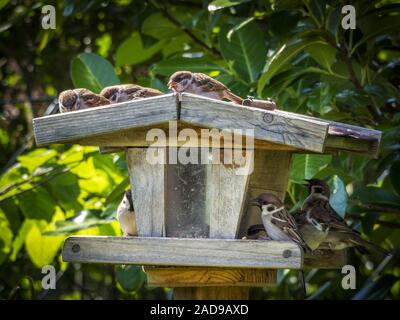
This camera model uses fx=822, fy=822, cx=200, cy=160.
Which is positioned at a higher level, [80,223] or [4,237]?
[80,223]

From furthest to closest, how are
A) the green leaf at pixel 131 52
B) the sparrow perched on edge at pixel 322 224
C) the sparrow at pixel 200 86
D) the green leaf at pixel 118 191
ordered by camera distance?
1. the green leaf at pixel 131 52
2. the green leaf at pixel 118 191
3. the sparrow at pixel 200 86
4. the sparrow perched on edge at pixel 322 224

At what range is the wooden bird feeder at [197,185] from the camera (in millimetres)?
3062

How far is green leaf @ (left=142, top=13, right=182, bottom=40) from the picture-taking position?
16.6 feet

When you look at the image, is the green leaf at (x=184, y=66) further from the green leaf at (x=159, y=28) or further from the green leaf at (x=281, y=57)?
the green leaf at (x=281, y=57)

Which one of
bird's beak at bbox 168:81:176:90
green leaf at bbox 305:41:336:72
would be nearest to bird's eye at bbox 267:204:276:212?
bird's beak at bbox 168:81:176:90

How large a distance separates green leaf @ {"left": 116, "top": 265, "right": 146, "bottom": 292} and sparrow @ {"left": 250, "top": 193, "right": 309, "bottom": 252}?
147 centimetres

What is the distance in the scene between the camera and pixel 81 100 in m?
3.95

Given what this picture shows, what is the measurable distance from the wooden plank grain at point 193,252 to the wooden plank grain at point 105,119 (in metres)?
0.43

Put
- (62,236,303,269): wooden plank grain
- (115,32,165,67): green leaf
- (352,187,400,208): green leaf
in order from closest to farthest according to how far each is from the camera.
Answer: (62,236,303,269): wooden plank grain, (352,187,400,208): green leaf, (115,32,165,67): green leaf

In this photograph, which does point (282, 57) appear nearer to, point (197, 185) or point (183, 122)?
point (197, 185)

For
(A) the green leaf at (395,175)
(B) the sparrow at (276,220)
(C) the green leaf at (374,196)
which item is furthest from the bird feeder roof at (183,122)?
(A) the green leaf at (395,175)

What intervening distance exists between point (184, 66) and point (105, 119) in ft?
5.25

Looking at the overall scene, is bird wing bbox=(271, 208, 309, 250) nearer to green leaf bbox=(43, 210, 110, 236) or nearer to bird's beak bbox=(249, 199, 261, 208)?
bird's beak bbox=(249, 199, 261, 208)

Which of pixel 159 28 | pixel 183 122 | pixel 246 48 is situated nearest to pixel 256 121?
pixel 183 122
